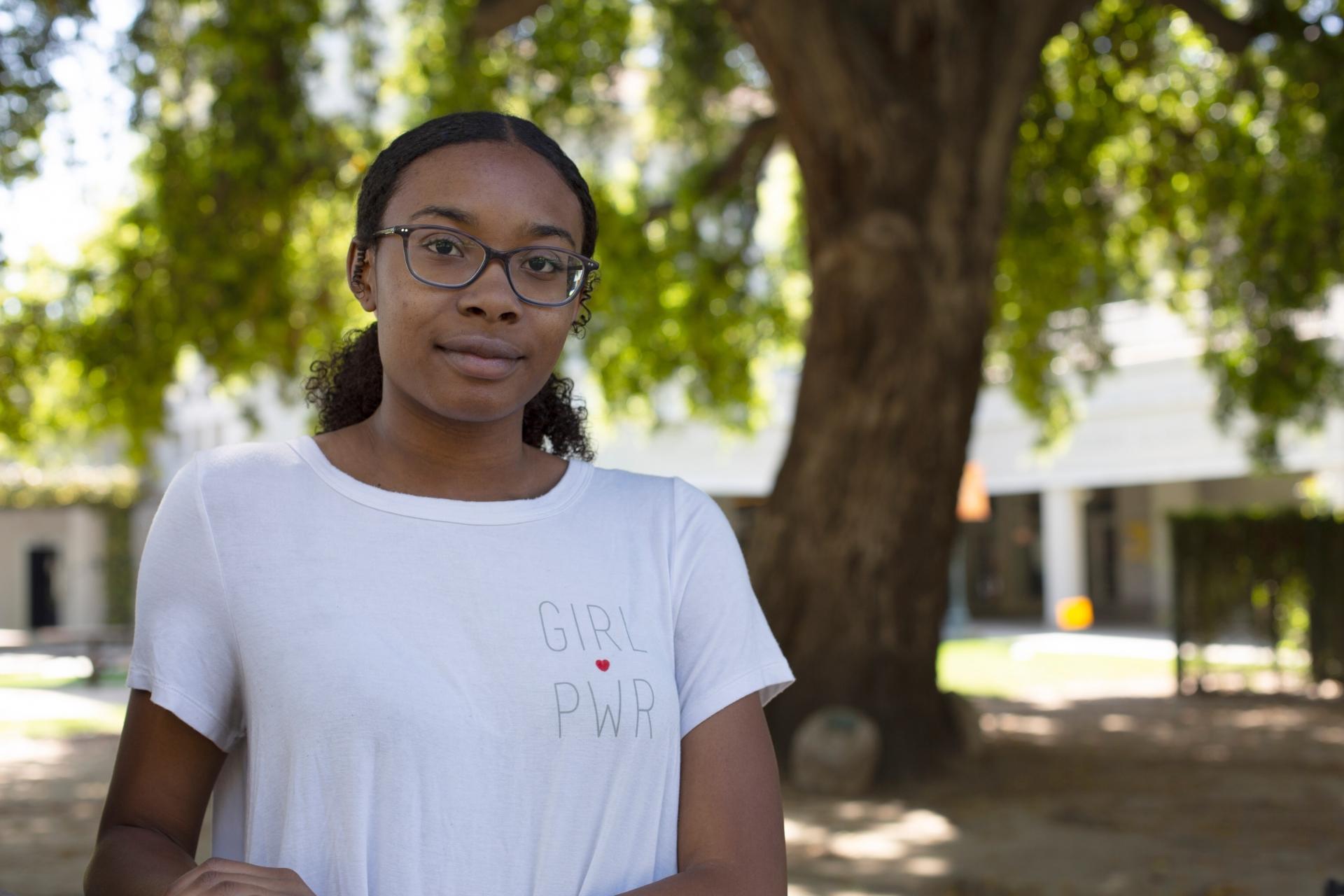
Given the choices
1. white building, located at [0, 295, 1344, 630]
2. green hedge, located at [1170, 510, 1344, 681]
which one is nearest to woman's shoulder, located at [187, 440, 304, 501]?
green hedge, located at [1170, 510, 1344, 681]

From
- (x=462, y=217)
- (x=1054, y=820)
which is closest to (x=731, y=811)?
(x=462, y=217)

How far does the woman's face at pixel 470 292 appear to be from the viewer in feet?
5.59

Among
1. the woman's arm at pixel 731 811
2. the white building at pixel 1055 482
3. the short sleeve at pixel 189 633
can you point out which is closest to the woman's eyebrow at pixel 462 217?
the short sleeve at pixel 189 633

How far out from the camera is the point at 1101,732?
1149cm

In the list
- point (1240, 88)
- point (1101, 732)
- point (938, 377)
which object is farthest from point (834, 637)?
point (1240, 88)

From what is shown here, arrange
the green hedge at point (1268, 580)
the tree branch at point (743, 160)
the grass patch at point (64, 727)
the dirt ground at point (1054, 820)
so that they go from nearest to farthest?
1. the dirt ground at point (1054, 820)
2. the tree branch at point (743, 160)
3. the grass patch at point (64, 727)
4. the green hedge at point (1268, 580)

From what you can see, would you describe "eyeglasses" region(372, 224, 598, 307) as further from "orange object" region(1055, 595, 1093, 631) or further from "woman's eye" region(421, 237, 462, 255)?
"orange object" region(1055, 595, 1093, 631)

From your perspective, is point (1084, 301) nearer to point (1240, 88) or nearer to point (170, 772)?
point (1240, 88)

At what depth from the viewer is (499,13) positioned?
9609 mm

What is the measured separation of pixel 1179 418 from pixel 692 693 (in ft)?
82.5

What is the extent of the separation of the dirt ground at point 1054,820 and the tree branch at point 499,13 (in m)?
5.49

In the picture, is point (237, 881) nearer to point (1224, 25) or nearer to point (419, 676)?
point (419, 676)

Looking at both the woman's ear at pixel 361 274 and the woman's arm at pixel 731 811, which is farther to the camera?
the woman's ear at pixel 361 274

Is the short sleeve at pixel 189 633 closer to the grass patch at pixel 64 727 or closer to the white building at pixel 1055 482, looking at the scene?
the grass patch at pixel 64 727
